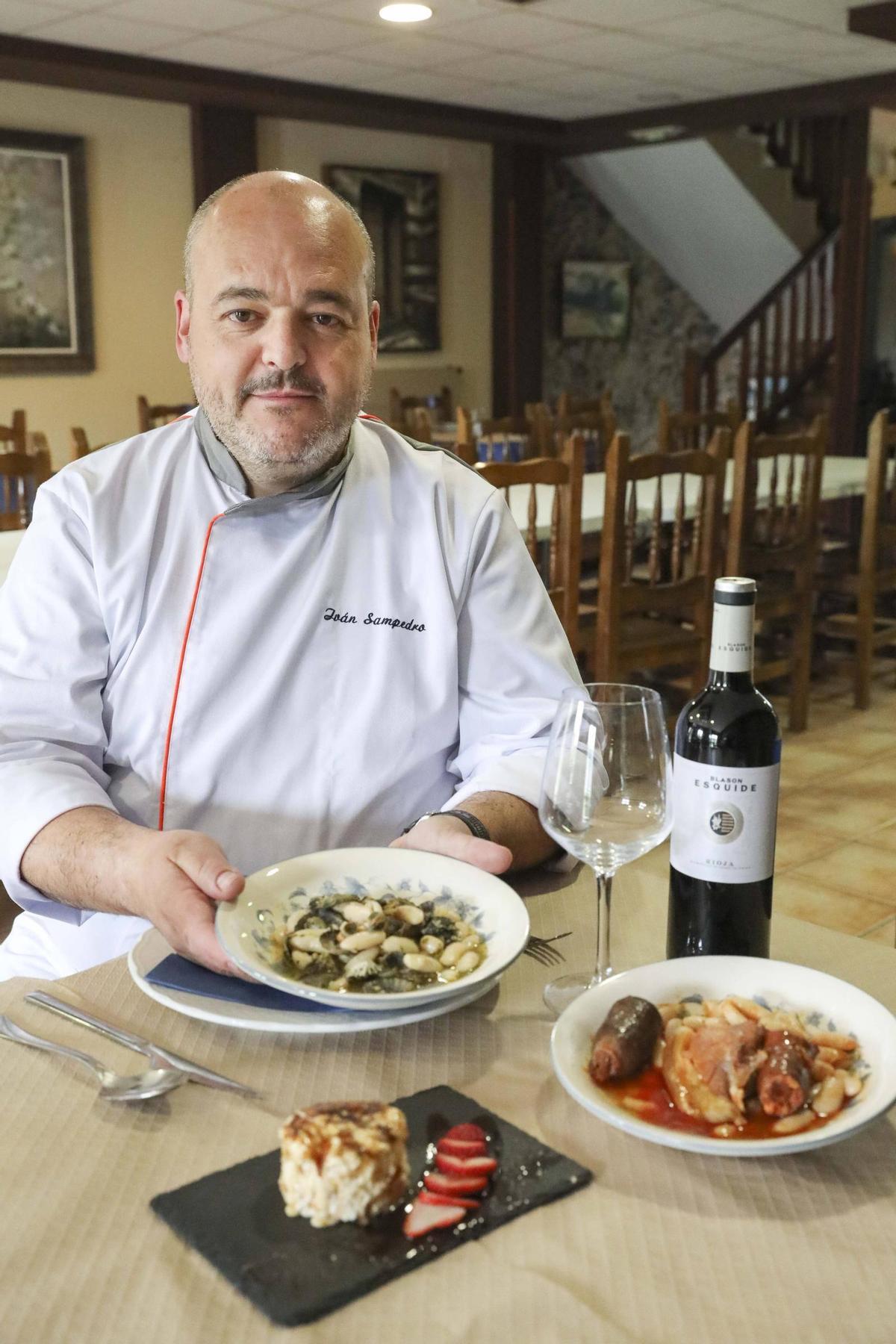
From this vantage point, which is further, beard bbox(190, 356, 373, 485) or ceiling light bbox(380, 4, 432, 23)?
ceiling light bbox(380, 4, 432, 23)

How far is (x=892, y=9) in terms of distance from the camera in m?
5.23

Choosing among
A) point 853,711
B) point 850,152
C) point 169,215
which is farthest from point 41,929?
point 850,152

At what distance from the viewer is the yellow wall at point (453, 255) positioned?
7781 mm

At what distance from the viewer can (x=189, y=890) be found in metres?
0.99

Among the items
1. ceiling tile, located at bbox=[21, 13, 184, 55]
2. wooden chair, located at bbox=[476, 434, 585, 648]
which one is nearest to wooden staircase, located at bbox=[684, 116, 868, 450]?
ceiling tile, located at bbox=[21, 13, 184, 55]

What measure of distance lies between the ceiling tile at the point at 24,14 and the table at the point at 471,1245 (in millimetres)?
5038

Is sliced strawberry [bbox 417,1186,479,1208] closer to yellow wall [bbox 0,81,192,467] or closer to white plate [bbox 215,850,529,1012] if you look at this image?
white plate [bbox 215,850,529,1012]

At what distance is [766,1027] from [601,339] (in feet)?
29.5

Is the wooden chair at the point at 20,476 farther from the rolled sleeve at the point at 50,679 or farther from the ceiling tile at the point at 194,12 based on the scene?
the ceiling tile at the point at 194,12

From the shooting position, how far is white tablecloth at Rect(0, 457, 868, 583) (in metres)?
3.61

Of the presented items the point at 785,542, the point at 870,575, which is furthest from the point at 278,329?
the point at 870,575

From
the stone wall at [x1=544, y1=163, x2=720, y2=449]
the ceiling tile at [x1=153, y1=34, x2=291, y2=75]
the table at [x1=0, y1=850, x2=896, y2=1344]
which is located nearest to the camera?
the table at [x1=0, y1=850, x2=896, y2=1344]

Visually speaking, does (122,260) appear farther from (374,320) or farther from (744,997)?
(744,997)

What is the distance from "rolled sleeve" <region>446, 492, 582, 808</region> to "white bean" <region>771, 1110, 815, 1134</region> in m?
0.64
